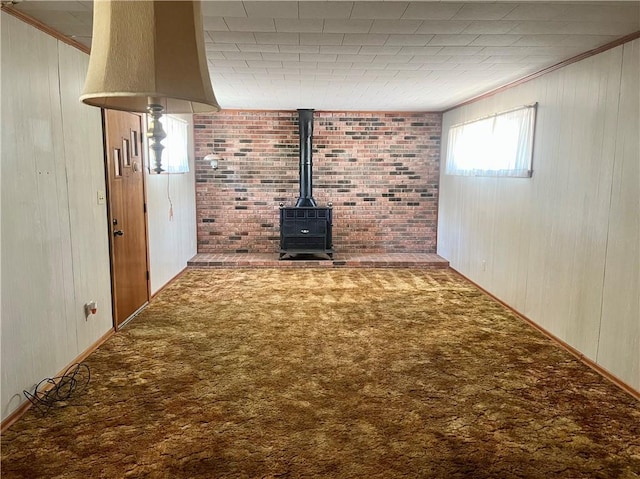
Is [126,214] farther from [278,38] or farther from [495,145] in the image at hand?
[495,145]

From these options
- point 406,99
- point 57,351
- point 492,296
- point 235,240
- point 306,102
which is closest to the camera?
→ point 57,351

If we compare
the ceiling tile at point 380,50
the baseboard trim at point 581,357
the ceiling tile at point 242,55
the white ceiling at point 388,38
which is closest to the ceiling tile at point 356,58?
the white ceiling at point 388,38

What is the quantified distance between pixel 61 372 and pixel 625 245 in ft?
12.4

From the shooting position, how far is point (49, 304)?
9.35 ft

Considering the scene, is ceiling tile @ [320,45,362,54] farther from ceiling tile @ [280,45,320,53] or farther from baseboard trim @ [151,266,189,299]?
baseboard trim @ [151,266,189,299]

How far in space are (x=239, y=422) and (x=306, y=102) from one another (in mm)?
4576

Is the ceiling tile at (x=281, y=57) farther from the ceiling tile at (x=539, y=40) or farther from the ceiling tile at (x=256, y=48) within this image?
the ceiling tile at (x=539, y=40)

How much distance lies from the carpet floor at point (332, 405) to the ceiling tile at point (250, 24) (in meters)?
2.26

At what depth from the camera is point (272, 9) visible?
2.47 m

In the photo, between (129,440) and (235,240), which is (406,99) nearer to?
(235,240)

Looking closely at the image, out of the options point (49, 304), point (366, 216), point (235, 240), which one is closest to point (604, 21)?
point (49, 304)

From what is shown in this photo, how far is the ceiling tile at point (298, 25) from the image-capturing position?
105 inches

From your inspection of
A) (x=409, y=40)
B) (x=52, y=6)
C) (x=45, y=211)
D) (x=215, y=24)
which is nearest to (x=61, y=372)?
(x=45, y=211)

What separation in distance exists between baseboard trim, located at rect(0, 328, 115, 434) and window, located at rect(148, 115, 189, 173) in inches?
80.4
